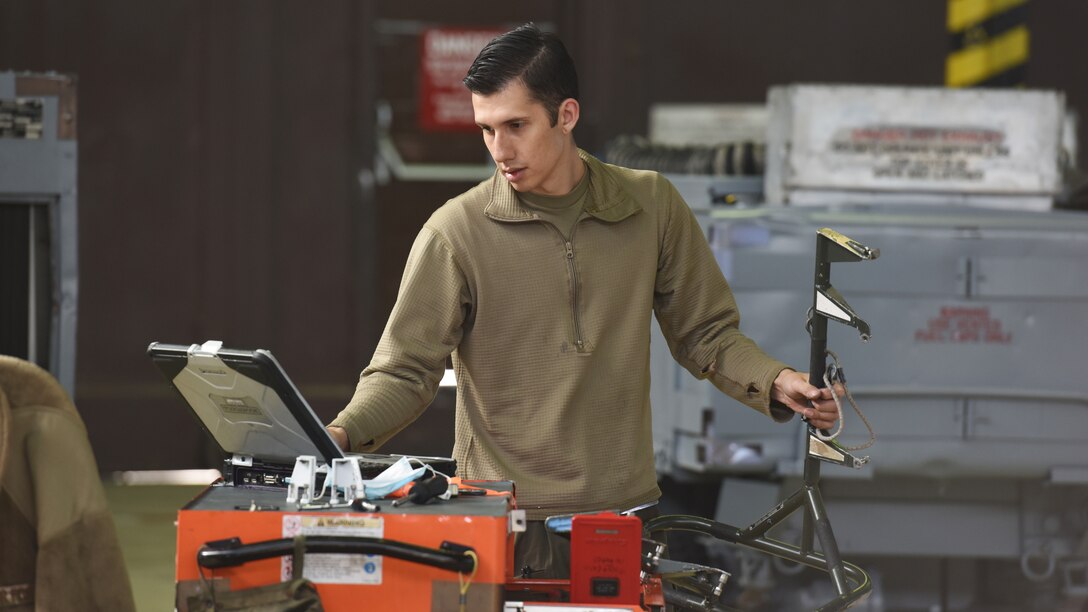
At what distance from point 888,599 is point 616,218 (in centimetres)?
385

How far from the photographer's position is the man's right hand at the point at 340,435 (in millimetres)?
2953

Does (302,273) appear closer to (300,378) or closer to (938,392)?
(300,378)

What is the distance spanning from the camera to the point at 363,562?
2.53 m

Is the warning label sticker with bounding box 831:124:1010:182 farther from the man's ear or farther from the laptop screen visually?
the laptop screen

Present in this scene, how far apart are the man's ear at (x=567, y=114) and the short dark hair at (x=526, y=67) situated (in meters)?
0.02

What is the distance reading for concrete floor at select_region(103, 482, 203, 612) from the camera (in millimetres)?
6812

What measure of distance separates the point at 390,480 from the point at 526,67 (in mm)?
1002

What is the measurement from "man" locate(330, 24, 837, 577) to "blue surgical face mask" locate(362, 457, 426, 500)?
40 centimetres

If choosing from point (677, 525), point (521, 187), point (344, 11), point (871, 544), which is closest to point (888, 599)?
point (871, 544)

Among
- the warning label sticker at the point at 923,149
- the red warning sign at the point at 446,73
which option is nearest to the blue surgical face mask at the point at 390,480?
the warning label sticker at the point at 923,149

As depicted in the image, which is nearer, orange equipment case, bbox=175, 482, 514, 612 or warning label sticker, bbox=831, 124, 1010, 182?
orange equipment case, bbox=175, 482, 514, 612

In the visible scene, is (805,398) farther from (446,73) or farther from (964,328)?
(446,73)

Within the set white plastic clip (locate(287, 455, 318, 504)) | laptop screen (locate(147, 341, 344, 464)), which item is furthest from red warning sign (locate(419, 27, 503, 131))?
white plastic clip (locate(287, 455, 318, 504))

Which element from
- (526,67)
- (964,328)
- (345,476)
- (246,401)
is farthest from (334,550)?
(964,328)
